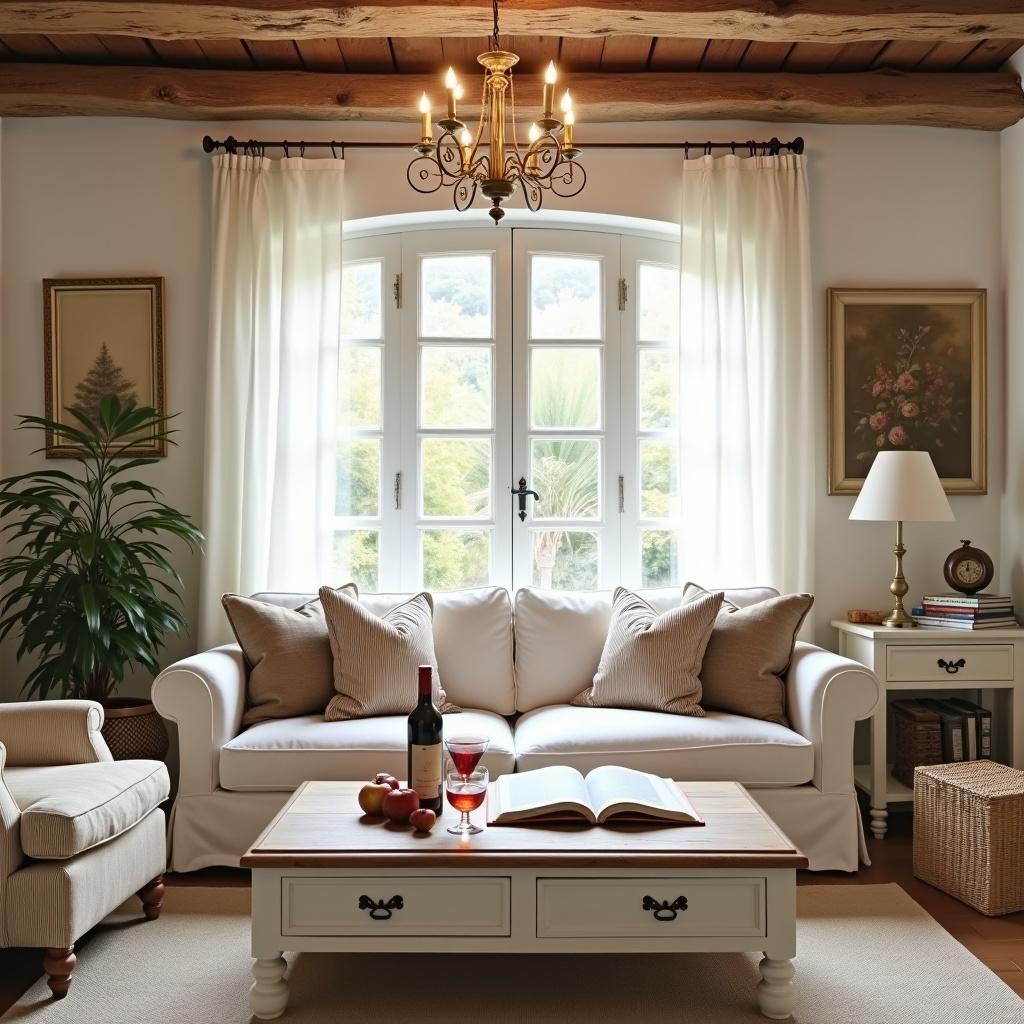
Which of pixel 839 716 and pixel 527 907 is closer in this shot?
pixel 527 907

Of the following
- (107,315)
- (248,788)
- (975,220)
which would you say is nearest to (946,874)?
(248,788)

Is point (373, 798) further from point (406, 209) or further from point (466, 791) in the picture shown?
point (406, 209)

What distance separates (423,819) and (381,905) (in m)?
0.22

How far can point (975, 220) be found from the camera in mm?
4496

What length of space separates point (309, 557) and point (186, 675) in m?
1.01

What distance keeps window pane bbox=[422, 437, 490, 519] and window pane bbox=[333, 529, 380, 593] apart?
0.91ft

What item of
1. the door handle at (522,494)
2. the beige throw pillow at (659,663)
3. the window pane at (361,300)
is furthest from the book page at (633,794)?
the window pane at (361,300)

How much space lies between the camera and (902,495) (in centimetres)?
399

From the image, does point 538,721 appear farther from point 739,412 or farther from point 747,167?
point 747,167

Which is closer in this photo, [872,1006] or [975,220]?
[872,1006]

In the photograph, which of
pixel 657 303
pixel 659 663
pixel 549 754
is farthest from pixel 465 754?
pixel 657 303

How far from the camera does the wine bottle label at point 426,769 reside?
2.65 metres

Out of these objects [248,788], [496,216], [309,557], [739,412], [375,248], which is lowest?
[248,788]

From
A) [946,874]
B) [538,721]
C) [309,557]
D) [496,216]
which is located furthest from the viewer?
[309,557]
